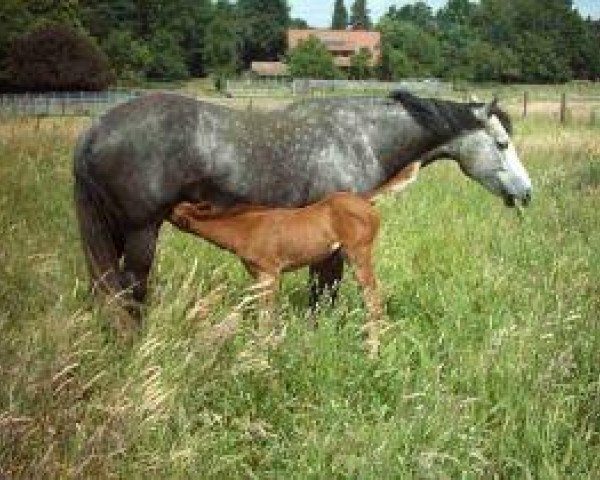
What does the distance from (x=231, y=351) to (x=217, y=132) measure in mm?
1892

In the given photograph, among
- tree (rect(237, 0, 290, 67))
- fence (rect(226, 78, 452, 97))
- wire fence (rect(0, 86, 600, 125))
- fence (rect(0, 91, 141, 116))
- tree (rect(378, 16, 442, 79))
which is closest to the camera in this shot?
wire fence (rect(0, 86, 600, 125))

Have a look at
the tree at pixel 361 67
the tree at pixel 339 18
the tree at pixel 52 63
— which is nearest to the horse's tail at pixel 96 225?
the tree at pixel 52 63

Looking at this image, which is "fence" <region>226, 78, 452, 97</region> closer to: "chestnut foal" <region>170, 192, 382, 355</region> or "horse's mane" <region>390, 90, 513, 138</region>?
"horse's mane" <region>390, 90, 513, 138</region>

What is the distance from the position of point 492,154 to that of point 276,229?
2233mm

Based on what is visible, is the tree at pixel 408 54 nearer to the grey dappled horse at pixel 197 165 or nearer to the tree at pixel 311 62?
the tree at pixel 311 62

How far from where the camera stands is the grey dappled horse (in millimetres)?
6086

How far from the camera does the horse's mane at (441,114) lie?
688cm

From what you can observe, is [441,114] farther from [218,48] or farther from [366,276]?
[218,48]

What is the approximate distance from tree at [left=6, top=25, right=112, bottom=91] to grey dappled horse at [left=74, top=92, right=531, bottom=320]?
177 ft

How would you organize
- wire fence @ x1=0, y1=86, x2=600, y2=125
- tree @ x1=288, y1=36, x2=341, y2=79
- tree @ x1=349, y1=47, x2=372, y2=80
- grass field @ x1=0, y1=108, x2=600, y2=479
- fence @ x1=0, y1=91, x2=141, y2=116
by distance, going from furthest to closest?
tree @ x1=349, y1=47, x2=372, y2=80 → tree @ x1=288, y1=36, x2=341, y2=79 → fence @ x1=0, y1=91, x2=141, y2=116 → wire fence @ x1=0, y1=86, x2=600, y2=125 → grass field @ x1=0, y1=108, x2=600, y2=479

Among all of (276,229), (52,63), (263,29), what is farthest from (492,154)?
(263,29)

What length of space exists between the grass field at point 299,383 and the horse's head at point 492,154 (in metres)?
0.70

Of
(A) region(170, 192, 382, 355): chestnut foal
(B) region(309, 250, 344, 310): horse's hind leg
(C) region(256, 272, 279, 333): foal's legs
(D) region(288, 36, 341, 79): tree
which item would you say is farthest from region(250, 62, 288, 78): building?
(C) region(256, 272, 279, 333): foal's legs

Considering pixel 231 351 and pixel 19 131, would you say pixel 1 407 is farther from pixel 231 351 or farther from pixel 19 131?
pixel 19 131
